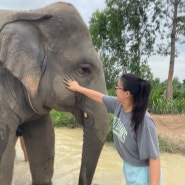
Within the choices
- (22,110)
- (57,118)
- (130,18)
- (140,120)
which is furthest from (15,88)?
(130,18)

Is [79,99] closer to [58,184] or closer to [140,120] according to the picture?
[140,120]

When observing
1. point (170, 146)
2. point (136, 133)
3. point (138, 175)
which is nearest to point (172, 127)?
point (170, 146)

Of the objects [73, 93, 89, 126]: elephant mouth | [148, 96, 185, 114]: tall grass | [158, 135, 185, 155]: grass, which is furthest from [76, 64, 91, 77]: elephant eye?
[148, 96, 185, 114]: tall grass

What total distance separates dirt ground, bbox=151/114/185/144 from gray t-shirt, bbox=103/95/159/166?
528 centimetres

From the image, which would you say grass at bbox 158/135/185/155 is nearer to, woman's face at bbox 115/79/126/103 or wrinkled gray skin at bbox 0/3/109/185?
wrinkled gray skin at bbox 0/3/109/185

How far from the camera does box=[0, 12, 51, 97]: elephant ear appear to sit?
10.6ft

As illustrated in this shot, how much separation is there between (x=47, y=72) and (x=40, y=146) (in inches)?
42.3

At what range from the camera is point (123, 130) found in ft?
8.34

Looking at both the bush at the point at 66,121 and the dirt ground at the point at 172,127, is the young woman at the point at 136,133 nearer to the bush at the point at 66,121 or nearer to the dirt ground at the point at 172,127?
the dirt ground at the point at 172,127

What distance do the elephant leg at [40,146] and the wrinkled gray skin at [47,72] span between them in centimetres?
51

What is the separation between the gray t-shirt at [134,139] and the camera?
238 cm

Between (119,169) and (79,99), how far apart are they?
2.77 meters

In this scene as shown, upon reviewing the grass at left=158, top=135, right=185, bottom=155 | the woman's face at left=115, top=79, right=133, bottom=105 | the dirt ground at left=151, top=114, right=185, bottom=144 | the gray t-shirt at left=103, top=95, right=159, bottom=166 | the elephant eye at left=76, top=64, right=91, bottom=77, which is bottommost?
the grass at left=158, top=135, right=185, bottom=155

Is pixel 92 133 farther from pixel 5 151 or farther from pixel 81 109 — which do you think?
pixel 5 151
